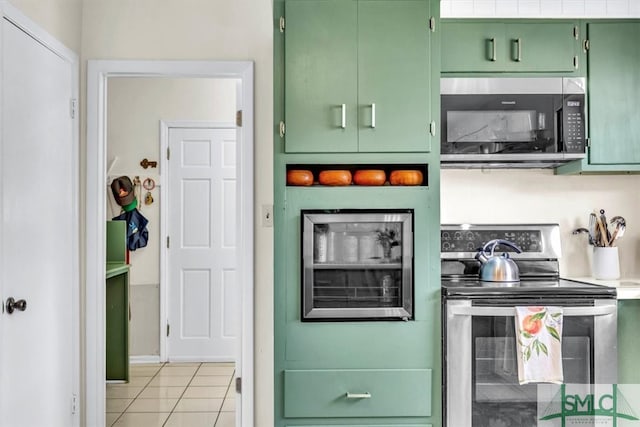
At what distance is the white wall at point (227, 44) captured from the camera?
2.92 meters

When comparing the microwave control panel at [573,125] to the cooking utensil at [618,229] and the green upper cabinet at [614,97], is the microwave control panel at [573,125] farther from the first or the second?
the cooking utensil at [618,229]

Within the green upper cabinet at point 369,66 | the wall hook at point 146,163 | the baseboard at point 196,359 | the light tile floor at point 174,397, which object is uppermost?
the green upper cabinet at point 369,66

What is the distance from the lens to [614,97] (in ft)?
9.73

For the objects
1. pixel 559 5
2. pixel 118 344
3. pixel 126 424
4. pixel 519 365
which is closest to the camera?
pixel 519 365

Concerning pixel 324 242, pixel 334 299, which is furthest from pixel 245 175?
pixel 334 299

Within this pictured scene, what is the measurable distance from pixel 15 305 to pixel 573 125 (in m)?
2.71

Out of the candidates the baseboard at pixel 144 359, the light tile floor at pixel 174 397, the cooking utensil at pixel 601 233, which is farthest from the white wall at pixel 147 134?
the cooking utensil at pixel 601 233

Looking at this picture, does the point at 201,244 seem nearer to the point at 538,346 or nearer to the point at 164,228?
the point at 164,228

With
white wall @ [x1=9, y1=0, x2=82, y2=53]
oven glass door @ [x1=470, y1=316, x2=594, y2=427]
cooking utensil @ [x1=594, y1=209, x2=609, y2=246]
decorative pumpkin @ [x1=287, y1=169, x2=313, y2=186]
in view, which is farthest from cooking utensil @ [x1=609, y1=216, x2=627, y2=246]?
white wall @ [x1=9, y1=0, x2=82, y2=53]

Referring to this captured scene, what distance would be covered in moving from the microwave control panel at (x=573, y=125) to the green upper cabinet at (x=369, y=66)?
0.75 meters

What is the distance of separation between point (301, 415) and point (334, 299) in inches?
22.1

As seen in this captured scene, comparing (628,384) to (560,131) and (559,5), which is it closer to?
(560,131)

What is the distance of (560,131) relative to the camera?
115 inches
